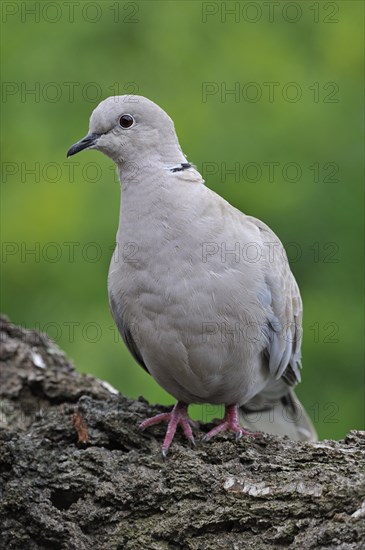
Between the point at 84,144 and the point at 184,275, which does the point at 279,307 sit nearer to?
the point at 184,275

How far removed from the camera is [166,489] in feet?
12.6

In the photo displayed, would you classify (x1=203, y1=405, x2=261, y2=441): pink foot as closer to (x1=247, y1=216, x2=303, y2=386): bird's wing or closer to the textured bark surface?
the textured bark surface

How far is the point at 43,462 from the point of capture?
13.3 feet

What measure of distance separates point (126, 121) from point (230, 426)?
1582 millimetres

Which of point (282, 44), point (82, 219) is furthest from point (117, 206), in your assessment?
point (282, 44)

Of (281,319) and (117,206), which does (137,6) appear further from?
(281,319)

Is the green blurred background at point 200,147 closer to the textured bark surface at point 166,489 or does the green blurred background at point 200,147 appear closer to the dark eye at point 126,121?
the textured bark surface at point 166,489

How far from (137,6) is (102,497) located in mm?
5702

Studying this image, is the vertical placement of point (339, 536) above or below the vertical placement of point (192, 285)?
below

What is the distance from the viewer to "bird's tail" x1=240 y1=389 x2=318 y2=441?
5.39 m

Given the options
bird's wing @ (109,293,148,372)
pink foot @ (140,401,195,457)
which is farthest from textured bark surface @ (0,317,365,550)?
bird's wing @ (109,293,148,372)

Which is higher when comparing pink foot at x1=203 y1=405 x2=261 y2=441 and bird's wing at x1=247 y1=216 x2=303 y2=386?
bird's wing at x1=247 y1=216 x2=303 y2=386

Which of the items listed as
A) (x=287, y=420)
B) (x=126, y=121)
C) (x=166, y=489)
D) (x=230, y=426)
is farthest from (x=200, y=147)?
(x=166, y=489)

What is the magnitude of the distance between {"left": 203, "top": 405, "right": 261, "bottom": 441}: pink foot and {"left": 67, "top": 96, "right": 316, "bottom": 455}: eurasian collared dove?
0.04 feet
